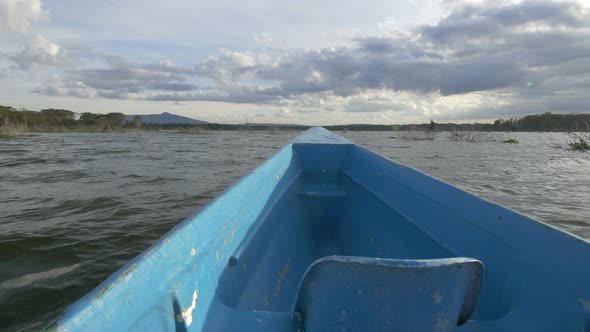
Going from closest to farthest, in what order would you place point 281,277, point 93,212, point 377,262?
1. point 377,262
2. point 281,277
3. point 93,212

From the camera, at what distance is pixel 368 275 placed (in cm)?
90

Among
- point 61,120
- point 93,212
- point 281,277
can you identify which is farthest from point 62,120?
point 281,277

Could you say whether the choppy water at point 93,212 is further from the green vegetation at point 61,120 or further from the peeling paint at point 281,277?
the green vegetation at point 61,120

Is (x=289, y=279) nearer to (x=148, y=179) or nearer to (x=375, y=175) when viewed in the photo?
(x=375, y=175)

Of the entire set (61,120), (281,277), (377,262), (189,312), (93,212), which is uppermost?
(61,120)

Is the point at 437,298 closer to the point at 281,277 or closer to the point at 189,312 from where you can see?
the point at 189,312

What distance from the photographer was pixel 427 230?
2074mm

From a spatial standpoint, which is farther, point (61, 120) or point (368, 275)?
point (61, 120)

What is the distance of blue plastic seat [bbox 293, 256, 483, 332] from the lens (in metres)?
0.88

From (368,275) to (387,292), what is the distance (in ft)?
0.32

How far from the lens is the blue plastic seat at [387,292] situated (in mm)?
884

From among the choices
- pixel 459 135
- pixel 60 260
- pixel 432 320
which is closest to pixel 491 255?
pixel 432 320

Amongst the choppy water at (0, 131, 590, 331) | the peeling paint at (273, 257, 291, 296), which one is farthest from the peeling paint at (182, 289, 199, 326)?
the choppy water at (0, 131, 590, 331)

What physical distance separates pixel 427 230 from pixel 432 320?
3.92 ft
